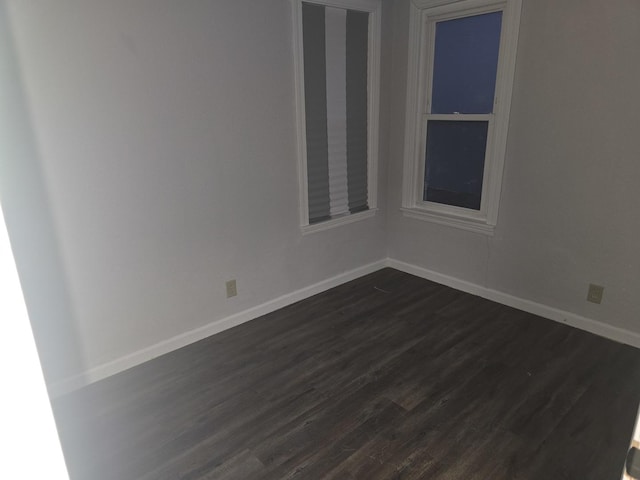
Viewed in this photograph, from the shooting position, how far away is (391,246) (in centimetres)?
403

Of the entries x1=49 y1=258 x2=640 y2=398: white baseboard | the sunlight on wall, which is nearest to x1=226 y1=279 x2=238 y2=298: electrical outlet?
x1=49 y1=258 x2=640 y2=398: white baseboard

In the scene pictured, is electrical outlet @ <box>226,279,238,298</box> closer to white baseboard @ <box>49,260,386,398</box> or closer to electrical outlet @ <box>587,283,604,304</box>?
white baseboard @ <box>49,260,386,398</box>

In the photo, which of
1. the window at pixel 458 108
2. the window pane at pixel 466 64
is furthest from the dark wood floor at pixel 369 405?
the window pane at pixel 466 64

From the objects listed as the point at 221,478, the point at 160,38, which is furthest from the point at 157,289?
the point at 160,38

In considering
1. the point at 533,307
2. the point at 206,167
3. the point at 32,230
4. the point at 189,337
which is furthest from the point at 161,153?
the point at 533,307

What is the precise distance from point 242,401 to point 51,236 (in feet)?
4.27

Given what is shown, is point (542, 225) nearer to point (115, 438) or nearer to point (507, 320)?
point (507, 320)

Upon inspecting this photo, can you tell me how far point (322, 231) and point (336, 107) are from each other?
98cm

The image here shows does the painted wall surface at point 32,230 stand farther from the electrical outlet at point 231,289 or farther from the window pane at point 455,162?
the window pane at point 455,162

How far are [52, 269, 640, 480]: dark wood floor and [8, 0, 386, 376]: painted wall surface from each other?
1.26ft

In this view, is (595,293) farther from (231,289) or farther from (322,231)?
(231,289)

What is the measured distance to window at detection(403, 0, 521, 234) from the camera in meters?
2.99

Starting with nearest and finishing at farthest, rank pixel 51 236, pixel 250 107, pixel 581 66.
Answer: pixel 51 236 < pixel 581 66 < pixel 250 107

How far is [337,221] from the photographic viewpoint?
3.52 m
